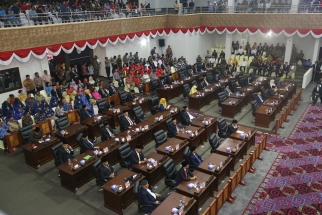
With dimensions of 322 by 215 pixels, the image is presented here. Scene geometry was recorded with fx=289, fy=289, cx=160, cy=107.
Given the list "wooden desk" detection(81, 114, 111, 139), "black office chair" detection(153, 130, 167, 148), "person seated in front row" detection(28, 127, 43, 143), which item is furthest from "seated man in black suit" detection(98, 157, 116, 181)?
"wooden desk" detection(81, 114, 111, 139)

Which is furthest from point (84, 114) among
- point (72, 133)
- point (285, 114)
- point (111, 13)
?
point (285, 114)

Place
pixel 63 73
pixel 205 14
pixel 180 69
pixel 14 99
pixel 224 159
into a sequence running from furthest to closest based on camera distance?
pixel 205 14
pixel 180 69
pixel 63 73
pixel 14 99
pixel 224 159

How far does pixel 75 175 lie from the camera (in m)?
8.34

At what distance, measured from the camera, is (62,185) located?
8.80 m

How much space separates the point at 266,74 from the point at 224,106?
8.46 metres

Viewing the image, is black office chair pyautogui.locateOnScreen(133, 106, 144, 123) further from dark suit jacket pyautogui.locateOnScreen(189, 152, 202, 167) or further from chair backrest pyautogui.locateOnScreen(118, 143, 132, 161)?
dark suit jacket pyautogui.locateOnScreen(189, 152, 202, 167)

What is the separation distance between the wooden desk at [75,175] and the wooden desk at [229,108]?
711 cm

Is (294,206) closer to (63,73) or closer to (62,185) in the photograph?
(62,185)

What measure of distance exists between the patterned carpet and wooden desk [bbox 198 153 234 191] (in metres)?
1.04

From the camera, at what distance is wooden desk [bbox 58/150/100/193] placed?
27.2 feet

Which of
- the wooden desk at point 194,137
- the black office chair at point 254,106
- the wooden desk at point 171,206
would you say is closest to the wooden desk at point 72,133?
the wooden desk at point 194,137

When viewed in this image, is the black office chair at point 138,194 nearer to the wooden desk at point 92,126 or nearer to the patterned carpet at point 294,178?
the patterned carpet at point 294,178

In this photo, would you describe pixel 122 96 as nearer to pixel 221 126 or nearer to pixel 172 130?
pixel 172 130

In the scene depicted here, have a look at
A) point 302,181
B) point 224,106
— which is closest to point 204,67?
point 224,106
